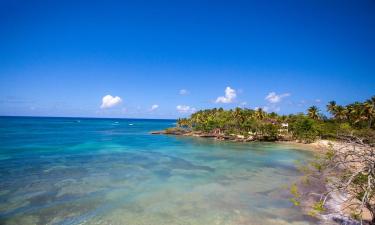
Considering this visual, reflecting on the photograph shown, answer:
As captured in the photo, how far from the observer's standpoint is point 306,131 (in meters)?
68.2

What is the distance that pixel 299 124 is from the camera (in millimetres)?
69625

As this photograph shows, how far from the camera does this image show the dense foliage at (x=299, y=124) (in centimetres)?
6288

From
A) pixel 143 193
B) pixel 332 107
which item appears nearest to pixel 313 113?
pixel 332 107

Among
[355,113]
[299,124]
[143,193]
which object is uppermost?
[355,113]

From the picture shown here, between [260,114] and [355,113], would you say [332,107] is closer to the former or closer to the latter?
[355,113]

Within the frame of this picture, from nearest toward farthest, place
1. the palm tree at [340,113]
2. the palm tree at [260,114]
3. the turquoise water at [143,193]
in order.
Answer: the turquoise water at [143,193] → the palm tree at [340,113] → the palm tree at [260,114]

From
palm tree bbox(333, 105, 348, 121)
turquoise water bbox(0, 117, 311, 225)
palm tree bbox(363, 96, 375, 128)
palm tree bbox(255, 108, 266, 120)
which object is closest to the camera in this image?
turquoise water bbox(0, 117, 311, 225)

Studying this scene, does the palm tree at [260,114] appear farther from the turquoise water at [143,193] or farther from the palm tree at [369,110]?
the turquoise water at [143,193]

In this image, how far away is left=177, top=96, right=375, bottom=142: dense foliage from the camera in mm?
62875

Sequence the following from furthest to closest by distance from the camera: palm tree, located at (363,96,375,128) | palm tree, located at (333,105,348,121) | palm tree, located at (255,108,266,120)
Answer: palm tree, located at (255,108,266,120) < palm tree, located at (333,105,348,121) < palm tree, located at (363,96,375,128)

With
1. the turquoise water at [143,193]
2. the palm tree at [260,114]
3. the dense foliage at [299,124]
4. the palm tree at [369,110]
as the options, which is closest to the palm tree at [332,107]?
the dense foliage at [299,124]

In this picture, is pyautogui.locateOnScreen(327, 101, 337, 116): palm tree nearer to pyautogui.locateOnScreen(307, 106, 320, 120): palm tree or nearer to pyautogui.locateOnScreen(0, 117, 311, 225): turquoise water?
pyautogui.locateOnScreen(307, 106, 320, 120): palm tree

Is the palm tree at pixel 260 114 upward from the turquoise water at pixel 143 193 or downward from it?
upward

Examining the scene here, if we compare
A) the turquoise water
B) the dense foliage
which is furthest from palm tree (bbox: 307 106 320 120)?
the turquoise water
